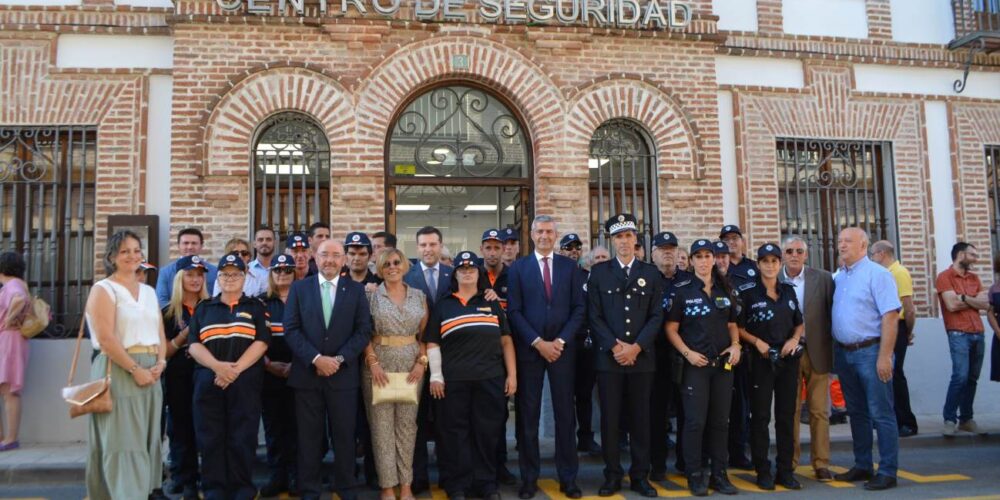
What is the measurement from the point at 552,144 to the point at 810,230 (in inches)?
147

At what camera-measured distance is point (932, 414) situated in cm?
945

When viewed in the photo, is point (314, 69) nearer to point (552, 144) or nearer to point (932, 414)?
point (552, 144)

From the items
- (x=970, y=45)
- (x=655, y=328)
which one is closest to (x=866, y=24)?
(x=970, y=45)

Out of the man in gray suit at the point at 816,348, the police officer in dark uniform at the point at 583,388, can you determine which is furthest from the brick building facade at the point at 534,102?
the man in gray suit at the point at 816,348

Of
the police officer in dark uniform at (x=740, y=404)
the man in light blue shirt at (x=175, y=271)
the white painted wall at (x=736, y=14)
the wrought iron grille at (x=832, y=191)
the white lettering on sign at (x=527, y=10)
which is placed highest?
the white painted wall at (x=736, y=14)

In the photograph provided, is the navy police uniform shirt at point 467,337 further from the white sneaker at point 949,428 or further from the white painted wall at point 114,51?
the white sneaker at point 949,428

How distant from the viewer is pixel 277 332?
237 inches

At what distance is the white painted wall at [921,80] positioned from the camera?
33.7 ft

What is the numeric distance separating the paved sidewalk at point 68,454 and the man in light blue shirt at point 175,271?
165 cm

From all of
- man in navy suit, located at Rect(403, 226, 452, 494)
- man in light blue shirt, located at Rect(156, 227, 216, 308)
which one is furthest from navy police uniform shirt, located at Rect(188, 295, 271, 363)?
man in navy suit, located at Rect(403, 226, 452, 494)

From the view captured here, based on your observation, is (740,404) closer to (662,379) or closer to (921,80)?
(662,379)

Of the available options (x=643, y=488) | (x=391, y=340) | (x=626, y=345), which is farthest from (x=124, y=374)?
(x=643, y=488)

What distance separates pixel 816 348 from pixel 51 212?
26.2 ft

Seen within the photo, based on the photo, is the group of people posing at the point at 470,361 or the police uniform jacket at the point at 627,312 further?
the police uniform jacket at the point at 627,312
